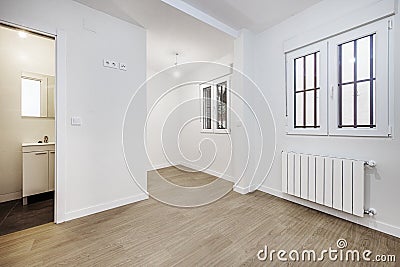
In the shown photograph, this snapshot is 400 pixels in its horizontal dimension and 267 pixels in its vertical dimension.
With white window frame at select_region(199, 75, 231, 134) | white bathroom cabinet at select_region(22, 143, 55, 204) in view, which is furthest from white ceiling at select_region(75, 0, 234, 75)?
white bathroom cabinet at select_region(22, 143, 55, 204)

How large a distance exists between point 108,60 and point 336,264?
307cm

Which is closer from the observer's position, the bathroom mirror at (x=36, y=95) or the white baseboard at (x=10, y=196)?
the white baseboard at (x=10, y=196)

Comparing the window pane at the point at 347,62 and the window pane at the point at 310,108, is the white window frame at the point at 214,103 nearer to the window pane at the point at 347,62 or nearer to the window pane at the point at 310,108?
the window pane at the point at 310,108

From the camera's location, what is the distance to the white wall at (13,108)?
273cm

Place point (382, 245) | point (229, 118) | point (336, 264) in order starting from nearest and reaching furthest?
1. point (336, 264)
2. point (382, 245)
3. point (229, 118)

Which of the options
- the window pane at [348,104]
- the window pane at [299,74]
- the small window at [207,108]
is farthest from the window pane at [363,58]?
the small window at [207,108]

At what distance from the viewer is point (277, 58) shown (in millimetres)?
2852

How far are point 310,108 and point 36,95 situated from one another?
4046mm

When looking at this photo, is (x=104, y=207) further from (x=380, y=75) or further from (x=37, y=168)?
(x=380, y=75)

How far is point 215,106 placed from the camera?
4219mm

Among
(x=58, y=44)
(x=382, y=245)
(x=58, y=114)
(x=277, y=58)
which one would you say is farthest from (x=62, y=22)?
(x=382, y=245)

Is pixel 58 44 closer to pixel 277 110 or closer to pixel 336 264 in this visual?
pixel 277 110

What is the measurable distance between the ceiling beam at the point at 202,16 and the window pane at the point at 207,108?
5.02 ft

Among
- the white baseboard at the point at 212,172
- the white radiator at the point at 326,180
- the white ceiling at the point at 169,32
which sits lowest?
the white baseboard at the point at 212,172
